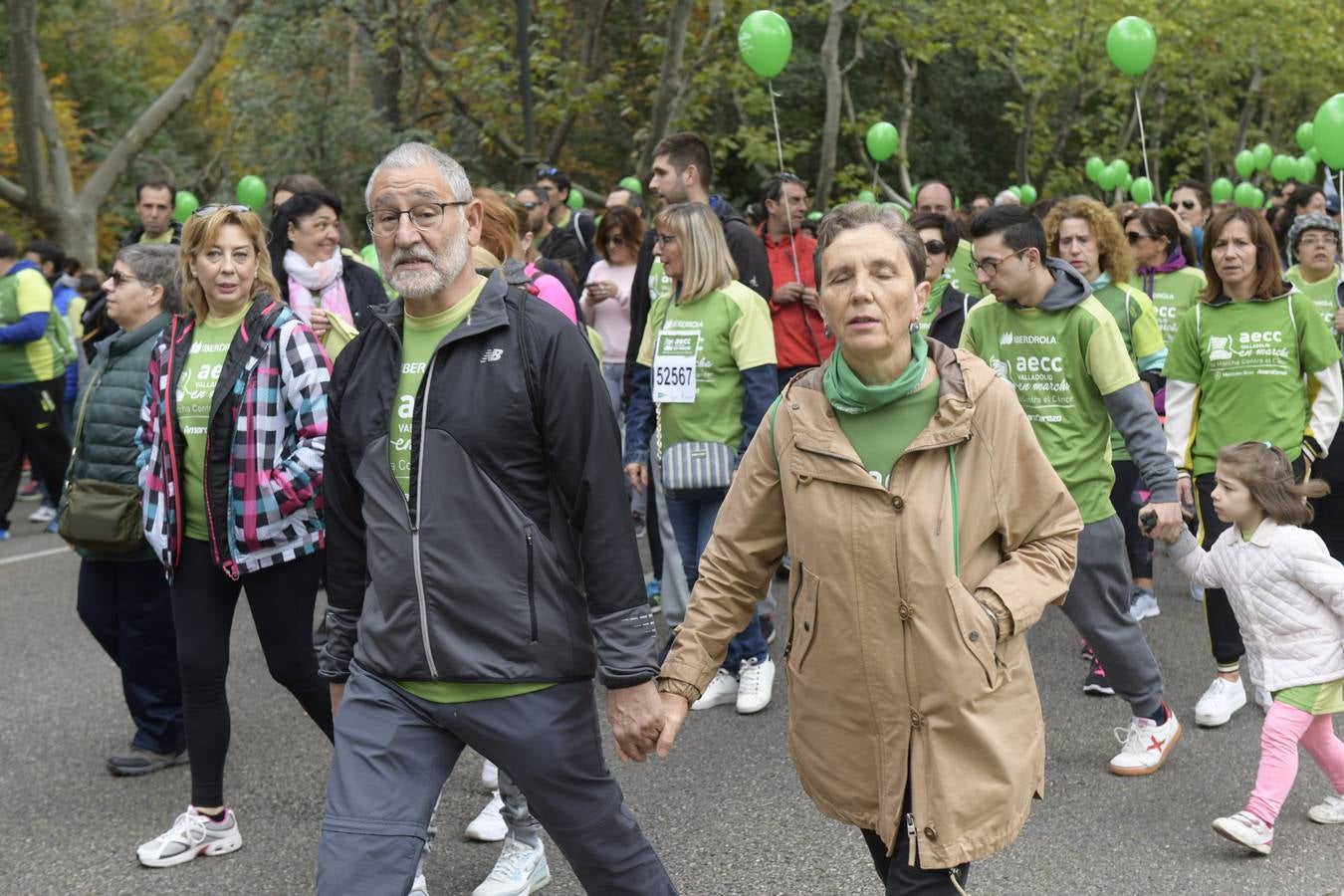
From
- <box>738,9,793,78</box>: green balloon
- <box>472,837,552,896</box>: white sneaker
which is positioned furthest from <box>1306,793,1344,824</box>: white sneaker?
<box>738,9,793,78</box>: green balloon

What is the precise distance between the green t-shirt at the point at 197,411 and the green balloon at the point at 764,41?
6.87 m

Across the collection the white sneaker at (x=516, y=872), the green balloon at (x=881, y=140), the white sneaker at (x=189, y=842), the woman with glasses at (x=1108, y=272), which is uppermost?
the green balloon at (x=881, y=140)

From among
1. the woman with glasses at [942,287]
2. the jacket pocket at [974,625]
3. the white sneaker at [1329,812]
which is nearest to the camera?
the jacket pocket at [974,625]

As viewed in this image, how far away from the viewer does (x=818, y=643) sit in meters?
3.12

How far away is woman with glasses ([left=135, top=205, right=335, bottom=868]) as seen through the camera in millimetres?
4539

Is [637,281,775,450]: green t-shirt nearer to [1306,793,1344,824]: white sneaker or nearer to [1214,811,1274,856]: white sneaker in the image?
[1214,811,1274,856]: white sneaker

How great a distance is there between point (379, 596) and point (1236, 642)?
404cm

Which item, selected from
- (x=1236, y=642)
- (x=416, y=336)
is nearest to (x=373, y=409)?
(x=416, y=336)

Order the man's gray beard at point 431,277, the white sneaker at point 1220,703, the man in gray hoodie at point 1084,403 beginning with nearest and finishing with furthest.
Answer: the man's gray beard at point 431,277
the man in gray hoodie at point 1084,403
the white sneaker at point 1220,703

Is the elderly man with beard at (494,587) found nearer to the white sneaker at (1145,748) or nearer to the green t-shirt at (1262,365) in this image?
the white sneaker at (1145,748)

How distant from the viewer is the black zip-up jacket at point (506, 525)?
10.6ft

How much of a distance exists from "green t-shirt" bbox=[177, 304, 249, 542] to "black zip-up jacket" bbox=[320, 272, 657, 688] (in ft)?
4.96

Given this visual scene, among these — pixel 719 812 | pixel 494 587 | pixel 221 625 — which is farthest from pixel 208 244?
pixel 719 812

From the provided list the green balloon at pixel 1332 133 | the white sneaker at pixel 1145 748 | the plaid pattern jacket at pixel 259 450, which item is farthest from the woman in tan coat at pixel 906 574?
the green balloon at pixel 1332 133
